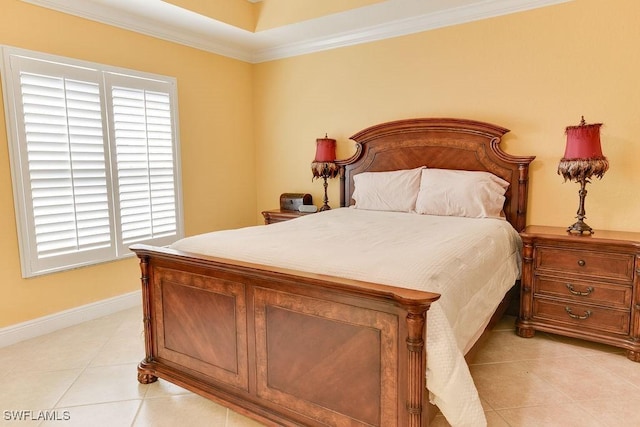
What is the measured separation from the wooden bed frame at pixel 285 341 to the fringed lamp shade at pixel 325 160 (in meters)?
2.19

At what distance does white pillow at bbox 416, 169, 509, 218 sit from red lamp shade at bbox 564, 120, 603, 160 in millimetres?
598

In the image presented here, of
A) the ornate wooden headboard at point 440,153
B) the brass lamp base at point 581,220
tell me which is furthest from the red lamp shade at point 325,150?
the brass lamp base at point 581,220

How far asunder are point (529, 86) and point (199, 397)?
323cm

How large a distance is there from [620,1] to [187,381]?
3762mm

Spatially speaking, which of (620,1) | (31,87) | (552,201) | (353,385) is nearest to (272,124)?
(31,87)

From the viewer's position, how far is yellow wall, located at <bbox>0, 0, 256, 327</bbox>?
9.11 ft

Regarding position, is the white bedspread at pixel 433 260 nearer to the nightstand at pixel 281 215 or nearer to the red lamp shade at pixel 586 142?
the red lamp shade at pixel 586 142

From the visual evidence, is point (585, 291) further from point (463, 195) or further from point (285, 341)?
point (285, 341)

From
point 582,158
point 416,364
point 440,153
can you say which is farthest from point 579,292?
point 416,364

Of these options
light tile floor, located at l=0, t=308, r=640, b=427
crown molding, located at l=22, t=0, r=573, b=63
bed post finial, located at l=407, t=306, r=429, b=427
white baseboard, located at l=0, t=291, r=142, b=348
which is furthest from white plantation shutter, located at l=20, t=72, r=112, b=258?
bed post finial, located at l=407, t=306, r=429, b=427

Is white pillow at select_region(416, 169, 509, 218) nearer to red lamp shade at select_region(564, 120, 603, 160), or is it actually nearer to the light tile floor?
red lamp shade at select_region(564, 120, 603, 160)

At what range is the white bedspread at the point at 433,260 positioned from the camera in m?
1.45

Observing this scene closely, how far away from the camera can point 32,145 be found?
2.80 m

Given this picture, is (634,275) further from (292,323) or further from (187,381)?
(187,381)
